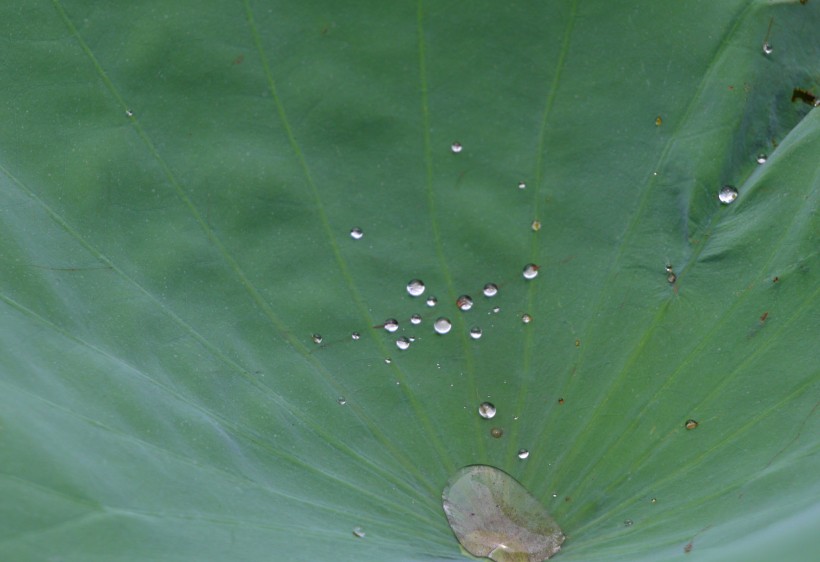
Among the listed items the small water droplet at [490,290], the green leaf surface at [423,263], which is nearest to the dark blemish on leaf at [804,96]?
the green leaf surface at [423,263]

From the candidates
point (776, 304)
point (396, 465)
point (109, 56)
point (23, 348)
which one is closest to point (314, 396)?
point (396, 465)

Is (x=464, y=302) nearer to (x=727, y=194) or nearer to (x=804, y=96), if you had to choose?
(x=727, y=194)

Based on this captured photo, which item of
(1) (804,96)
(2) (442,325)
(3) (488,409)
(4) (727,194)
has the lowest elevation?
(3) (488,409)

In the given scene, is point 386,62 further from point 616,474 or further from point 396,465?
point 616,474

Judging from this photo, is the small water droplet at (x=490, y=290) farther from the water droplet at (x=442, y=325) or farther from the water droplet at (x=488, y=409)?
the water droplet at (x=488, y=409)

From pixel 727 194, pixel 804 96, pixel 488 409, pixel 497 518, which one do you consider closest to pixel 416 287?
pixel 488 409

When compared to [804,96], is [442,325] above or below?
below

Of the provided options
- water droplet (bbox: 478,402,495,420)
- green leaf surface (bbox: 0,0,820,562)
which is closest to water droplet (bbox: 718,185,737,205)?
green leaf surface (bbox: 0,0,820,562)
